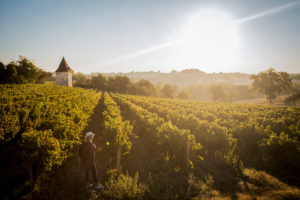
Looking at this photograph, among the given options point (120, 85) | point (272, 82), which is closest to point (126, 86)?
point (120, 85)

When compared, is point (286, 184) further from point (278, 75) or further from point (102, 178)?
point (278, 75)

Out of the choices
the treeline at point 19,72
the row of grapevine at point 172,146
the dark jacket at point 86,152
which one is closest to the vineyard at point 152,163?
the row of grapevine at point 172,146

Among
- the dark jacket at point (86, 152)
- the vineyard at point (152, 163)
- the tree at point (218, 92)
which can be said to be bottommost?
the vineyard at point (152, 163)

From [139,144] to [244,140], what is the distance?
9.02 metres

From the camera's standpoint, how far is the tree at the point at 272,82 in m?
50.4

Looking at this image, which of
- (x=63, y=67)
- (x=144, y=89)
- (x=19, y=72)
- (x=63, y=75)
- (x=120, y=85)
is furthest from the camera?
(x=120, y=85)

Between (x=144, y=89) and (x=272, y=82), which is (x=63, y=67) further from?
(x=272, y=82)

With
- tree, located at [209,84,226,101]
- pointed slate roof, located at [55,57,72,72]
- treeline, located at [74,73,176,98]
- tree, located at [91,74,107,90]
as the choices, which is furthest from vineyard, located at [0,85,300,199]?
tree, located at [91,74,107,90]

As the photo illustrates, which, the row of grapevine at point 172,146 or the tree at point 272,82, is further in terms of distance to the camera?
the tree at point 272,82

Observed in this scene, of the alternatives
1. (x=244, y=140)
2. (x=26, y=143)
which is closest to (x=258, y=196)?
(x=244, y=140)

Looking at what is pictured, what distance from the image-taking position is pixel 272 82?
169 feet

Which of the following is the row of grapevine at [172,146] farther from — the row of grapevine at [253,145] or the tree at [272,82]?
the tree at [272,82]

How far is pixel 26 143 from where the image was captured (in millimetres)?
5875

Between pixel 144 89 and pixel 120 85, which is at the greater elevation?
pixel 120 85
